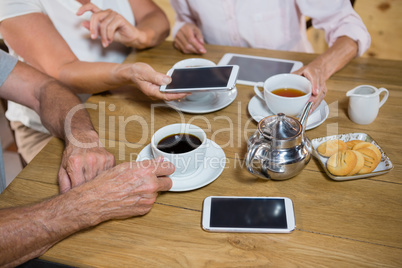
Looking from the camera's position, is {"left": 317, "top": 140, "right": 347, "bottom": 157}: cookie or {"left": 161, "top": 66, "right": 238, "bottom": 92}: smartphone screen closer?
{"left": 317, "top": 140, "right": 347, "bottom": 157}: cookie

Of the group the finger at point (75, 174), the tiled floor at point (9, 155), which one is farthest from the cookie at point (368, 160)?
the tiled floor at point (9, 155)

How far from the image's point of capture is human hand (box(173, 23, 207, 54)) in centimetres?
150

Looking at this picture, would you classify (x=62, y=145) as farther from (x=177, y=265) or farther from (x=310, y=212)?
(x=310, y=212)

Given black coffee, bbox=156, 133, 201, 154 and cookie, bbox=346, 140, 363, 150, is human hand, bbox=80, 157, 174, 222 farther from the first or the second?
cookie, bbox=346, 140, 363, 150

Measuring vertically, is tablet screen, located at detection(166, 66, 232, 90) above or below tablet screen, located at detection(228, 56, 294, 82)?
above

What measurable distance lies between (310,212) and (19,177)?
30.8 inches

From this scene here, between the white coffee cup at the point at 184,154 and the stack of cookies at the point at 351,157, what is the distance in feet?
1.07

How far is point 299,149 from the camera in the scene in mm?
908

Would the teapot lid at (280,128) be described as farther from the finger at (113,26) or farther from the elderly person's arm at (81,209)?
the finger at (113,26)

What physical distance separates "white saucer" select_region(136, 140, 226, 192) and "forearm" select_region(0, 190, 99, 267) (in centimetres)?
22

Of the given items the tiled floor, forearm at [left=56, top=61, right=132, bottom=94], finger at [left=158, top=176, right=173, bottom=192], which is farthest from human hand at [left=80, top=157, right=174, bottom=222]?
the tiled floor

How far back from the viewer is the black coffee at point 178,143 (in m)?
0.97

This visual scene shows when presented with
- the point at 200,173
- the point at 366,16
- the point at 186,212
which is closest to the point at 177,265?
the point at 186,212

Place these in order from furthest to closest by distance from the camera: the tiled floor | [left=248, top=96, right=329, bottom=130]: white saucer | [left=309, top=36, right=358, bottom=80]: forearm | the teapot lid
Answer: the tiled floor → [left=309, top=36, right=358, bottom=80]: forearm → [left=248, top=96, right=329, bottom=130]: white saucer → the teapot lid
